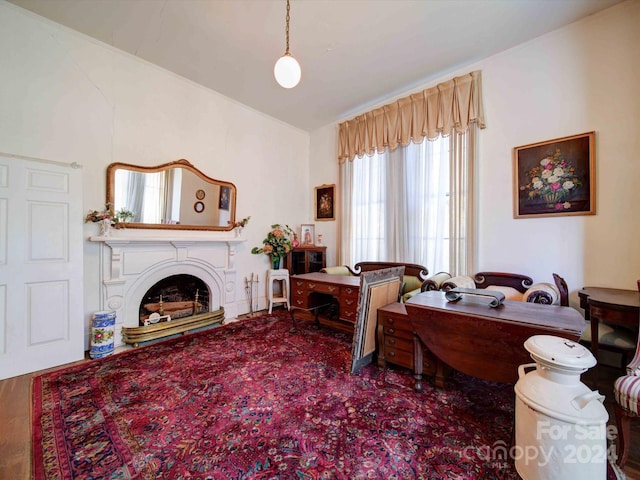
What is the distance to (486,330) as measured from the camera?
5.08 ft

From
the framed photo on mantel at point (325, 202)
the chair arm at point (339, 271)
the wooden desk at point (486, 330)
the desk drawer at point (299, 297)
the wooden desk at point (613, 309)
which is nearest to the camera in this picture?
the wooden desk at point (486, 330)

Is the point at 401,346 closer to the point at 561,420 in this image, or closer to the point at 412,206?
the point at 561,420

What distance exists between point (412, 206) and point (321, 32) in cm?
227

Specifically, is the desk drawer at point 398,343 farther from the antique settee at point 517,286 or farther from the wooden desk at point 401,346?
the antique settee at point 517,286

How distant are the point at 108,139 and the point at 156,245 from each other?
1.24m

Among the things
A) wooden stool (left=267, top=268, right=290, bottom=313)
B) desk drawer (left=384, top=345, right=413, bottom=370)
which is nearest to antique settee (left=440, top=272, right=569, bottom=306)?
desk drawer (left=384, top=345, right=413, bottom=370)

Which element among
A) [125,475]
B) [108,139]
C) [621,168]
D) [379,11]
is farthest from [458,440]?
[108,139]

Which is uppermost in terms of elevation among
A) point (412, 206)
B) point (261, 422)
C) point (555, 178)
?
point (555, 178)

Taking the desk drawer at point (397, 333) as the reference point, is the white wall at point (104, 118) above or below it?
above

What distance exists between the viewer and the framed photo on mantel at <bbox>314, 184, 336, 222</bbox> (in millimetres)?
4555

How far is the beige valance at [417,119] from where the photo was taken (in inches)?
116

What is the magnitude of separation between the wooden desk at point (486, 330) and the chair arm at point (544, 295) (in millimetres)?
465

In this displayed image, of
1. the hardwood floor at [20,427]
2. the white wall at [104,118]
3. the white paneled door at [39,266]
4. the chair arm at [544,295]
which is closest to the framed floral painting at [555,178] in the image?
the chair arm at [544,295]

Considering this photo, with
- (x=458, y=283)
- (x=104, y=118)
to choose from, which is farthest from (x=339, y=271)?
(x=104, y=118)
